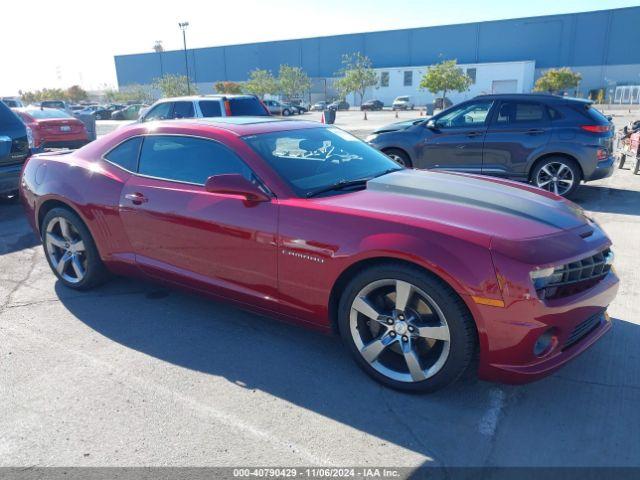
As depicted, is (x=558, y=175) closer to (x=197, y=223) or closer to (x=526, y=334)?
(x=526, y=334)

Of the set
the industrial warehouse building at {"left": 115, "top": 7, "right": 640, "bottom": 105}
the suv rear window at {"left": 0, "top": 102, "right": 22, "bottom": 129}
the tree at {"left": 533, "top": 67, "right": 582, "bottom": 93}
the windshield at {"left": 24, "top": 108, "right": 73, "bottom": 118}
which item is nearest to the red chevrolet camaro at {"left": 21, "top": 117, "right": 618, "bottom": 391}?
the suv rear window at {"left": 0, "top": 102, "right": 22, "bottom": 129}

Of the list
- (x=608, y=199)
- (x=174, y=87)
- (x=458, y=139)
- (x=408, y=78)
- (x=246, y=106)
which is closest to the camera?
(x=608, y=199)

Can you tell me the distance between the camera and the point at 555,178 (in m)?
7.80

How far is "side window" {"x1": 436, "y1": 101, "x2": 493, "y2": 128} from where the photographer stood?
8.09 m

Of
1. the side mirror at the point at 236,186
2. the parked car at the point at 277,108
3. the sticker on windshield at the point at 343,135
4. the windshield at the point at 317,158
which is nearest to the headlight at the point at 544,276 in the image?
the windshield at the point at 317,158

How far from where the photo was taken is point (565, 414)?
2.73 m

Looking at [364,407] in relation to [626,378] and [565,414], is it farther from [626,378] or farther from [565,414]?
[626,378]

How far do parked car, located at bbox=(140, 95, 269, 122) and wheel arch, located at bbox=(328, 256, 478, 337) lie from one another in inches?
342

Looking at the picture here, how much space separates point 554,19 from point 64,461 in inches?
2848

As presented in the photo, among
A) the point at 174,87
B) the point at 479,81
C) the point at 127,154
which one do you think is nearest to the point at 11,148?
the point at 127,154

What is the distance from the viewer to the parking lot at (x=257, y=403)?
8.10 feet

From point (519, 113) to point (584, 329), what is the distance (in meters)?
5.91

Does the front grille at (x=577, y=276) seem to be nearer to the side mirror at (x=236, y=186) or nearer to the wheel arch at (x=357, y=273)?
the wheel arch at (x=357, y=273)

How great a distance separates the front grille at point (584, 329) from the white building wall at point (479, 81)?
60.9m
